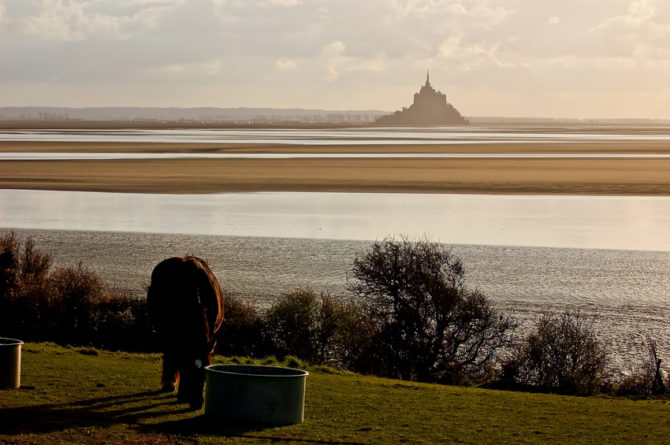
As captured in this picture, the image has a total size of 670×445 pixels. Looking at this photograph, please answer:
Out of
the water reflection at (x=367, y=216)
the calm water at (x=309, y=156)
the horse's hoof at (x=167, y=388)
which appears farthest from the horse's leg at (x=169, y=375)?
the calm water at (x=309, y=156)

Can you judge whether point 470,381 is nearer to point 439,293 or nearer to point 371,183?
point 439,293

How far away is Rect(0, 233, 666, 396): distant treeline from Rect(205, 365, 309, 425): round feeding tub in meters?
9.12

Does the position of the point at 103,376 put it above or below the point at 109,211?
below

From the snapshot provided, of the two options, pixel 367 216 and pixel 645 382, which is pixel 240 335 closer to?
pixel 645 382

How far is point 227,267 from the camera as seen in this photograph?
30.5m

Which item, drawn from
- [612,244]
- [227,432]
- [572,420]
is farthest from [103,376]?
[612,244]

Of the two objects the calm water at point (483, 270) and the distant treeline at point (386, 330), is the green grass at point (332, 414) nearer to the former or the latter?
the distant treeline at point (386, 330)

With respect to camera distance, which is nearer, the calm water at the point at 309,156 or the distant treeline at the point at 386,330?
the distant treeline at the point at 386,330

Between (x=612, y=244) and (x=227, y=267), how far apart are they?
1434cm

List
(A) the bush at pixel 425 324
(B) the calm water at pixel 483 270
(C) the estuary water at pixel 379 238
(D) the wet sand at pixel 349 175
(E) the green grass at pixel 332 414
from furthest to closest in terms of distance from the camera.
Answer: (D) the wet sand at pixel 349 175, (C) the estuary water at pixel 379 238, (B) the calm water at pixel 483 270, (A) the bush at pixel 425 324, (E) the green grass at pixel 332 414

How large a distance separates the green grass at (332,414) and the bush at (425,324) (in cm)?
541

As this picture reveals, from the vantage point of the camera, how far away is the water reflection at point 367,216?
3744 centimetres

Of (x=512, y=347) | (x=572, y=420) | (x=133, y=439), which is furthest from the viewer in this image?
(x=512, y=347)

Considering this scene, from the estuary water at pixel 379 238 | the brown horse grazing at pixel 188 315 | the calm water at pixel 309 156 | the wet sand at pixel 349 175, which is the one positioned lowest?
the brown horse grazing at pixel 188 315
